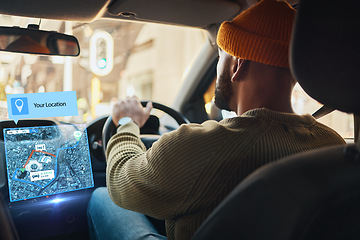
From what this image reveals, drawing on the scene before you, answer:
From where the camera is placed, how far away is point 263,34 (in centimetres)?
121

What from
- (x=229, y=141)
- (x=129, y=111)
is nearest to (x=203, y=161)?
(x=229, y=141)

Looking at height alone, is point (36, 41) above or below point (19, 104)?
above

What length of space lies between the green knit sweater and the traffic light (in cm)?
105

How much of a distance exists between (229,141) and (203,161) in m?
0.10

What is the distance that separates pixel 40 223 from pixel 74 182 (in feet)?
1.10

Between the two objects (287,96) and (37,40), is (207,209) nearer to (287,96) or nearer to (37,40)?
(287,96)

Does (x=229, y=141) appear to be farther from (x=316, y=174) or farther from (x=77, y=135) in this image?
(x=77, y=135)

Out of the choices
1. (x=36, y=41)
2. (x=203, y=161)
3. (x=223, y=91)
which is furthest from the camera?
(x=36, y=41)

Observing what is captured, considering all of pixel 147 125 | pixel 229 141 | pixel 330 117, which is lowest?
pixel 147 125

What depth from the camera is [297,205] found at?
0.71m

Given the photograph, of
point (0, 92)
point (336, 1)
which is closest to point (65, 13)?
point (0, 92)

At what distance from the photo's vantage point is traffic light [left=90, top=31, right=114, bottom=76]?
211cm

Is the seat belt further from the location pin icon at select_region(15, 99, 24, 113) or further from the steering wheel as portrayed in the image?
the location pin icon at select_region(15, 99, 24, 113)

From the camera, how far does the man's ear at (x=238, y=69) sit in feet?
4.33
